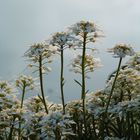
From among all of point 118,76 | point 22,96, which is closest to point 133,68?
point 118,76

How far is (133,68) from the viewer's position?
1562 cm

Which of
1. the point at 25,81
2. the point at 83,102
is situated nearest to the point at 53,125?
the point at 83,102

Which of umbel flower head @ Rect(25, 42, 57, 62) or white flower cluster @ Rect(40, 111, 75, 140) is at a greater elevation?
umbel flower head @ Rect(25, 42, 57, 62)

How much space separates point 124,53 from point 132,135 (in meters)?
2.66

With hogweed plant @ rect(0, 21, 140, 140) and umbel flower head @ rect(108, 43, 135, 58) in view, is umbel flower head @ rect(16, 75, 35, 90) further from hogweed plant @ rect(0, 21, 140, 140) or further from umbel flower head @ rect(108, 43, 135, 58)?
umbel flower head @ rect(108, 43, 135, 58)

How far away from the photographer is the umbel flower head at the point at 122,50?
14.6 meters

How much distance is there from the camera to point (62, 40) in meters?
14.6

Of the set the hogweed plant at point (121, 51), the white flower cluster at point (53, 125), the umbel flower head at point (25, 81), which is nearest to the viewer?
the white flower cluster at point (53, 125)

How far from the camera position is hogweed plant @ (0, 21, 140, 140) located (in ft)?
46.4

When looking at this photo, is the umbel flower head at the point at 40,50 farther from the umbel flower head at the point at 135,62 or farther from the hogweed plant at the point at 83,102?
the umbel flower head at the point at 135,62

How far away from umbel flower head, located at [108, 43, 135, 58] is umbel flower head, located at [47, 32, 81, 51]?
1161mm

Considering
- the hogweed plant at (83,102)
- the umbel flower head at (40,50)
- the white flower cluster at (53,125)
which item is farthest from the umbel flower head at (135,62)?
the white flower cluster at (53,125)

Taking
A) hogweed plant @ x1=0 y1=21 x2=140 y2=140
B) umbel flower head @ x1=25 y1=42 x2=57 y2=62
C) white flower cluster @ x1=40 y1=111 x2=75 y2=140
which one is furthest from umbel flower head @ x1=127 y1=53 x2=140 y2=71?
white flower cluster @ x1=40 y1=111 x2=75 y2=140

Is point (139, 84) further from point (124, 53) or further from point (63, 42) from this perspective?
point (63, 42)
